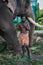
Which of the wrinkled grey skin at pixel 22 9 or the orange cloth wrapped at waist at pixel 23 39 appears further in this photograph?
the orange cloth wrapped at waist at pixel 23 39

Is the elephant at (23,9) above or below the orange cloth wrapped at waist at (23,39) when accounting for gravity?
above

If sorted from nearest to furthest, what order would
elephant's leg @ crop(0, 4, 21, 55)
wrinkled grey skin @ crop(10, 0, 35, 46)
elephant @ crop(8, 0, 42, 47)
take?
1. elephant's leg @ crop(0, 4, 21, 55)
2. elephant @ crop(8, 0, 42, 47)
3. wrinkled grey skin @ crop(10, 0, 35, 46)

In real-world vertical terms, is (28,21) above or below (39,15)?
above

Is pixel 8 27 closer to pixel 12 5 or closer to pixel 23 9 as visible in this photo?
pixel 12 5

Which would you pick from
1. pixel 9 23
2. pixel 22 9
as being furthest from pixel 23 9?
pixel 9 23

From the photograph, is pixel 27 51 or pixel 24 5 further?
pixel 27 51

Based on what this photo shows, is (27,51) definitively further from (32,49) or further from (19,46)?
(19,46)

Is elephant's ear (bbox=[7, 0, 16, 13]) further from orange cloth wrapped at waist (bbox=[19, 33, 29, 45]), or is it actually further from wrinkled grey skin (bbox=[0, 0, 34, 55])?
orange cloth wrapped at waist (bbox=[19, 33, 29, 45])

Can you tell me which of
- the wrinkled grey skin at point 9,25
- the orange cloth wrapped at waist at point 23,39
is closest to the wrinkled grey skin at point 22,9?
the wrinkled grey skin at point 9,25

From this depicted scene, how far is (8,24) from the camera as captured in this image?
279 cm

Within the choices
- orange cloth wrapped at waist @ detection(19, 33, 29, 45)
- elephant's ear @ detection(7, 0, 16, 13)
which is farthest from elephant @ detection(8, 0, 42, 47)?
orange cloth wrapped at waist @ detection(19, 33, 29, 45)

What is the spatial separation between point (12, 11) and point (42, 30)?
2.57m

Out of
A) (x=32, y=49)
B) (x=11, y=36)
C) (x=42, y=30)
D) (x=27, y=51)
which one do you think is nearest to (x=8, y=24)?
(x=11, y=36)

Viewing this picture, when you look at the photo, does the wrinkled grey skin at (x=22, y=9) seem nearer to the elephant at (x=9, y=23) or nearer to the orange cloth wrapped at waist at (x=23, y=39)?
the elephant at (x=9, y=23)
